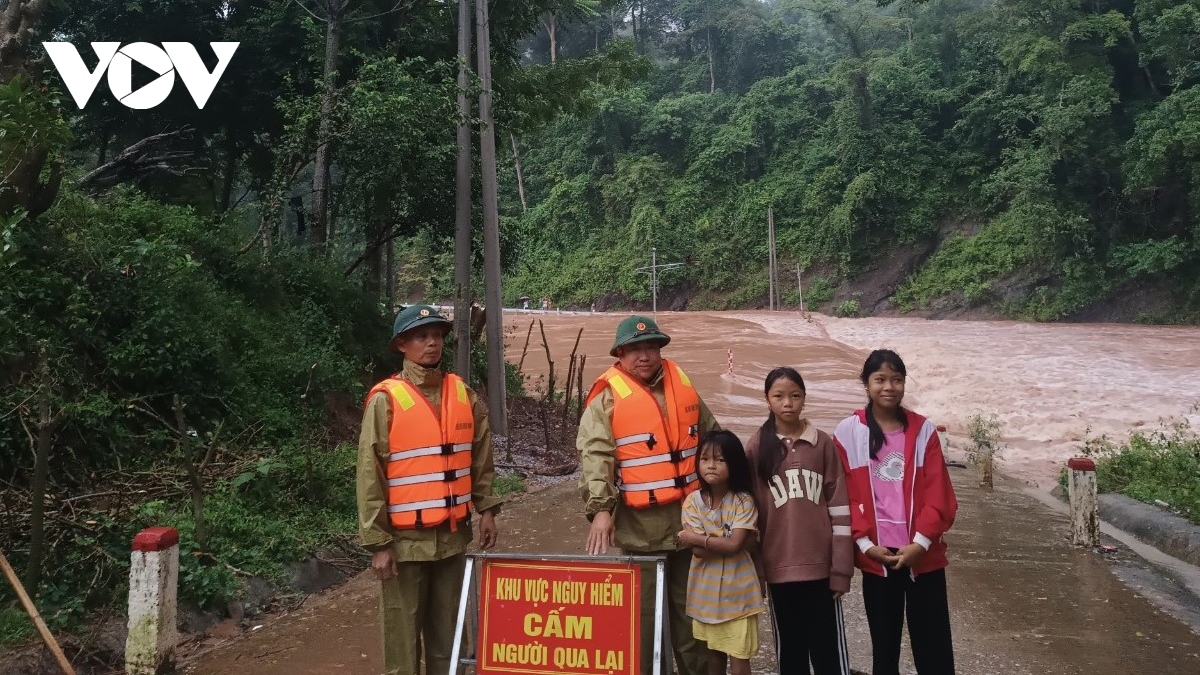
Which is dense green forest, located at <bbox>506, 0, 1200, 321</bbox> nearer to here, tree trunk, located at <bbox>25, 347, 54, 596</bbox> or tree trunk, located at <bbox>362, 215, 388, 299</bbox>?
tree trunk, located at <bbox>362, 215, 388, 299</bbox>

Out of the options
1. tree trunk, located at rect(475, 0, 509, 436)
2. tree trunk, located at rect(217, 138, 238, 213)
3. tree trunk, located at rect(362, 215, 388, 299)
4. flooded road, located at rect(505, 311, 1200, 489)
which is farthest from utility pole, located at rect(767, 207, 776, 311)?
tree trunk, located at rect(475, 0, 509, 436)

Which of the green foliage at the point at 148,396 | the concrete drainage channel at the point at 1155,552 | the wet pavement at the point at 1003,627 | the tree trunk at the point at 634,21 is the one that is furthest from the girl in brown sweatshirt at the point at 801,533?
the tree trunk at the point at 634,21

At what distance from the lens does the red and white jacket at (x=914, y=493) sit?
3039 millimetres

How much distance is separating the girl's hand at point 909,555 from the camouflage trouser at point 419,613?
1.76 m

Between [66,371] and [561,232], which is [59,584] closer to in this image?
[66,371]

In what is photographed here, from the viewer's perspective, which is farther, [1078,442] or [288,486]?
[1078,442]

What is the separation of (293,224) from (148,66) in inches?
939

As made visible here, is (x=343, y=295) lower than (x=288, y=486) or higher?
higher

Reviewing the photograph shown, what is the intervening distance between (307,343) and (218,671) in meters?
5.85

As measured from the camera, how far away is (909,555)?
297 centimetres

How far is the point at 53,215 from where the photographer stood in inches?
273

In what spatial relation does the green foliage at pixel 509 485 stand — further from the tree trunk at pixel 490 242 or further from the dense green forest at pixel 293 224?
the dense green forest at pixel 293 224

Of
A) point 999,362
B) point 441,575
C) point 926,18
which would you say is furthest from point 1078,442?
point 926,18

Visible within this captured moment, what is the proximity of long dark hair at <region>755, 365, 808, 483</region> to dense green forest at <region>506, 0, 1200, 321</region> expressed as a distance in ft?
38.7
